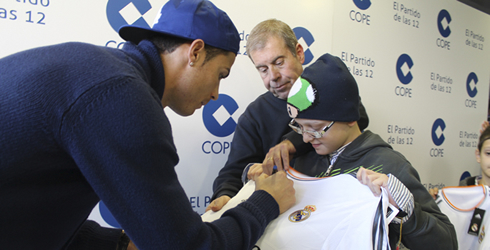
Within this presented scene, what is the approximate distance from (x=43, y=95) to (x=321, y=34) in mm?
1914

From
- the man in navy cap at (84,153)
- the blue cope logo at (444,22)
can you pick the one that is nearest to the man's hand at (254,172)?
the man in navy cap at (84,153)

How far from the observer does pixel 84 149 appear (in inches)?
19.8

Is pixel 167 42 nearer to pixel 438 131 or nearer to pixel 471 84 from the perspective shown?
pixel 438 131

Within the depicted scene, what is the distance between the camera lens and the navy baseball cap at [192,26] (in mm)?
771

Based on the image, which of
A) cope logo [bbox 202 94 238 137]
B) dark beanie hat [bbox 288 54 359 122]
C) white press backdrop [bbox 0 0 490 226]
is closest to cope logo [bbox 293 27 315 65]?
white press backdrop [bbox 0 0 490 226]

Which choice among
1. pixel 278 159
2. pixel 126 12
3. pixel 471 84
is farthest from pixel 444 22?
pixel 126 12

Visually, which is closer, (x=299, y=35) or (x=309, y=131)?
(x=309, y=131)

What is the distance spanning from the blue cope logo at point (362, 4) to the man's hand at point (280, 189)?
1806mm

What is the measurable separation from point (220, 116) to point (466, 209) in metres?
1.49

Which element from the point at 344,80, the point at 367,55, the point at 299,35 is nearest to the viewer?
the point at 344,80

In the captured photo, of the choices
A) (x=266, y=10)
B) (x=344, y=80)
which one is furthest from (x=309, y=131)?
(x=266, y=10)

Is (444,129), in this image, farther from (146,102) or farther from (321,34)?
(146,102)

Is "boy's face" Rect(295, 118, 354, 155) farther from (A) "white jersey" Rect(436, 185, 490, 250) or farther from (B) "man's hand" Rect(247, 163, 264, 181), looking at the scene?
(A) "white jersey" Rect(436, 185, 490, 250)

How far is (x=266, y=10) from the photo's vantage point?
6.23 ft
